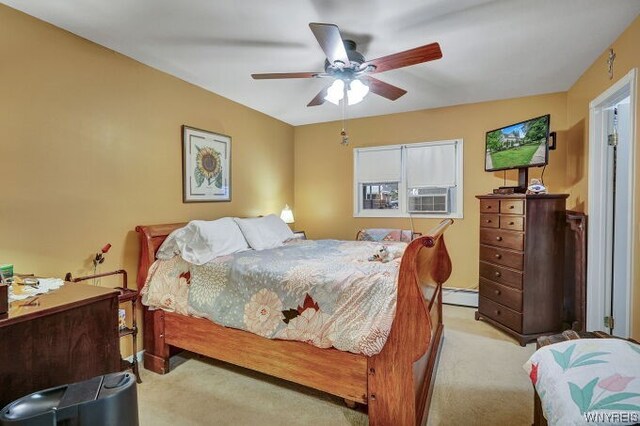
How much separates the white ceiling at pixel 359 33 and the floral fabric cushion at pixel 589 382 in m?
1.99

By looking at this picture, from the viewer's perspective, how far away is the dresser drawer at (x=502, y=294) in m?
2.96

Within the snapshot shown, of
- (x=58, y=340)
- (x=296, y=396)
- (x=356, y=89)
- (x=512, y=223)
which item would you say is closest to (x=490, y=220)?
(x=512, y=223)

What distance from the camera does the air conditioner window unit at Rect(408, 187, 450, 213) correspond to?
416 centimetres

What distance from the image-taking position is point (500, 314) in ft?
10.4

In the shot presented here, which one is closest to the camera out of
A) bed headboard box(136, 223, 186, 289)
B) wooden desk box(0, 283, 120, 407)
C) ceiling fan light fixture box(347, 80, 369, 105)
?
wooden desk box(0, 283, 120, 407)

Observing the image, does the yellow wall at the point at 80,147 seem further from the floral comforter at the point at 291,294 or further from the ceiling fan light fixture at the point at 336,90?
the ceiling fan light fixture at the point at 336,90

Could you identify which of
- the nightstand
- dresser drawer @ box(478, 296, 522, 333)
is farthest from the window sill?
the nightstand

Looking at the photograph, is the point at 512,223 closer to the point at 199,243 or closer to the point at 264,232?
the point at 264,232

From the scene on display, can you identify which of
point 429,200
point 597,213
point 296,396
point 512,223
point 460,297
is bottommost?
point 296,396

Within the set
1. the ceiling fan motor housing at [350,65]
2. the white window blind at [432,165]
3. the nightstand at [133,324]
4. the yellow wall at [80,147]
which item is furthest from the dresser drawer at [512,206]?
the nightstand at [133,324]

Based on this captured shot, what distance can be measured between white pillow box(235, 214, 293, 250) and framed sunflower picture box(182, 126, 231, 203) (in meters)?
0.53

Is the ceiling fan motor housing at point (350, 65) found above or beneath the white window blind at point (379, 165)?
above

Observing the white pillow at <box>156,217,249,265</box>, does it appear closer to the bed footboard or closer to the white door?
the bed footboard

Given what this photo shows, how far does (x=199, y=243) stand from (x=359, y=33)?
2.02 meters
